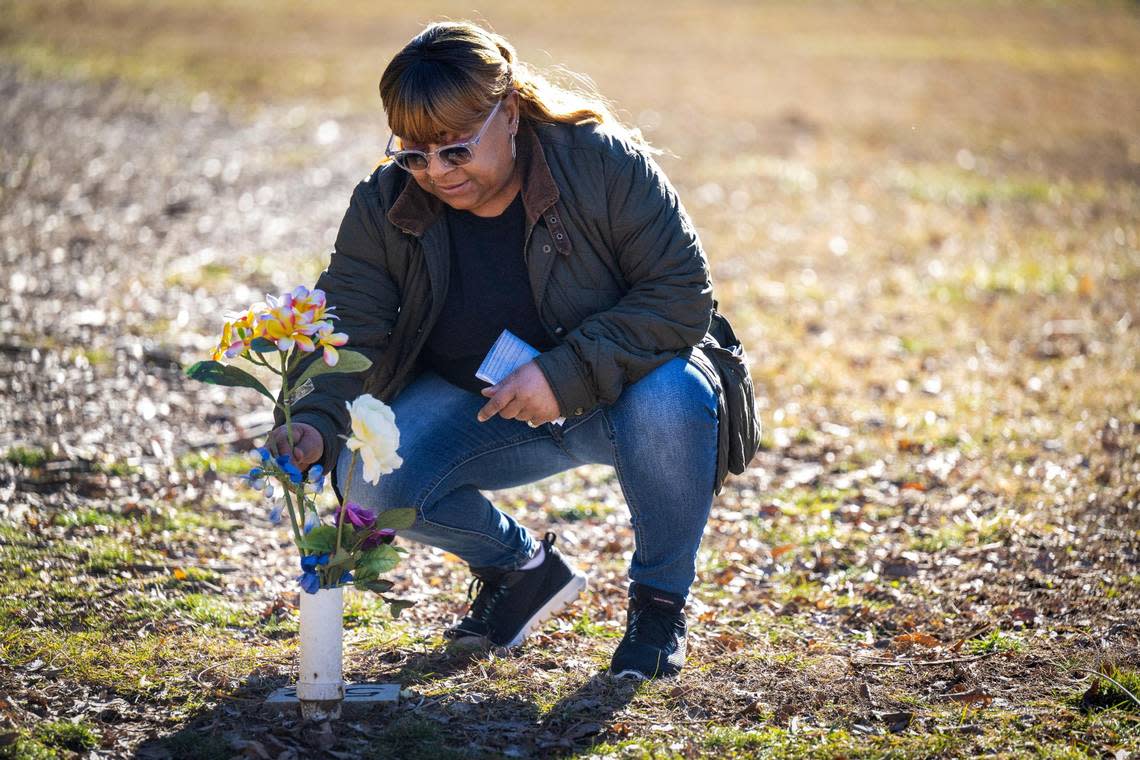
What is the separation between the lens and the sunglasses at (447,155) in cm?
330

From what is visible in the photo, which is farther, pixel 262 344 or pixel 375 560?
pixel 375 560

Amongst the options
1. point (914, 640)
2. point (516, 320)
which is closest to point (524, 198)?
point (516, 320)

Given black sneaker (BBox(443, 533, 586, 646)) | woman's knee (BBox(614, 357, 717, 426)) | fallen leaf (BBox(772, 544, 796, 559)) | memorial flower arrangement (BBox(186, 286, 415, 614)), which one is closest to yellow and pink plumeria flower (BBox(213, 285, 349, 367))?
memorial flower arrangement (BBox(186, 286, 415, 614))

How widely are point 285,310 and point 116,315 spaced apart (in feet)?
15.7

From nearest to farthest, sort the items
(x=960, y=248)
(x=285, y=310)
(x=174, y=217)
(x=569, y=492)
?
(x=285, y=310)
(x=569, y=492)
(x=960, y=248)
(x=174, y=217)

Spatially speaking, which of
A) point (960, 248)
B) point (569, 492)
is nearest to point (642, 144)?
point (569, 492)

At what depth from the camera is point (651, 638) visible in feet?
11.3

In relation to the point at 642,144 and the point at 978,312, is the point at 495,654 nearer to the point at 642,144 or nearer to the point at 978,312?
the point at 642,144

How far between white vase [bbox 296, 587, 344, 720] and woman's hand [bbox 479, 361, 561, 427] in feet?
→ 2.04

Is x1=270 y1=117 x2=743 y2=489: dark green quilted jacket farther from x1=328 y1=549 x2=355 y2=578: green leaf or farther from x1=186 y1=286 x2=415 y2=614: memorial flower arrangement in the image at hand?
x1=328 y1=549 x2=355 y2=578: green leaf

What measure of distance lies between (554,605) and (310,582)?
999mm

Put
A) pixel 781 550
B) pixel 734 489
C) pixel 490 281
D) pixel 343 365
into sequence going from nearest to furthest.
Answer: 1. pixel 343 365
2. pixel 490 281
3. pixel 781 550
4. pixel 734 489

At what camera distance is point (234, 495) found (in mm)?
4996

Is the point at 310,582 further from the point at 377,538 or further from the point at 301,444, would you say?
the point at 301,444
